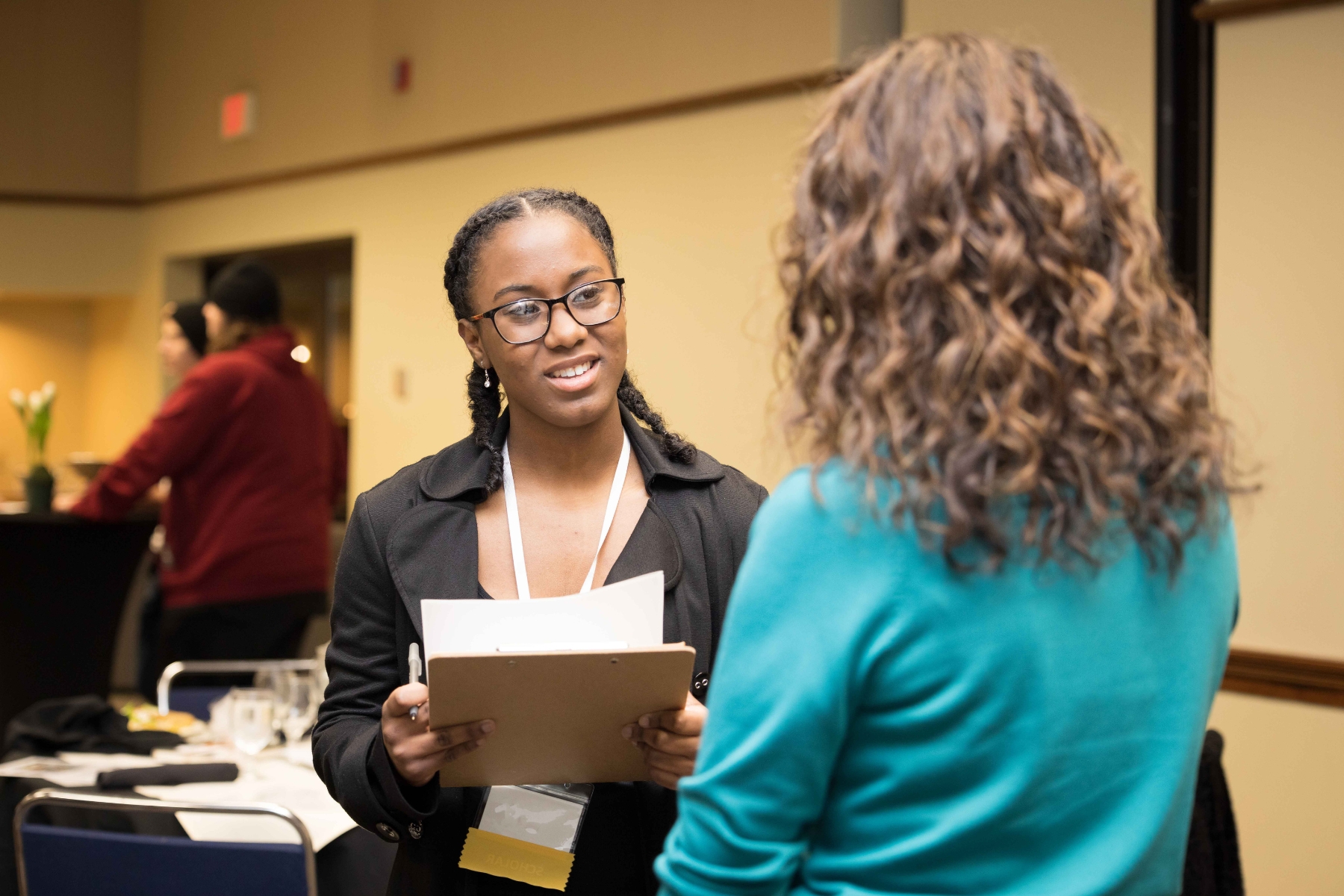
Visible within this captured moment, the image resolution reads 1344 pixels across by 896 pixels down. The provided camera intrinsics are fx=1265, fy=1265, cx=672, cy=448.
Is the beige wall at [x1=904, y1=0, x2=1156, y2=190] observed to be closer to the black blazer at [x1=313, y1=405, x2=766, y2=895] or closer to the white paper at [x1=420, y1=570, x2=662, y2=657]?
the black blazer at [x1=313, y1=405, x2=766, y2=895]

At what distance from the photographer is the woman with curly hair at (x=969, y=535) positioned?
85cm

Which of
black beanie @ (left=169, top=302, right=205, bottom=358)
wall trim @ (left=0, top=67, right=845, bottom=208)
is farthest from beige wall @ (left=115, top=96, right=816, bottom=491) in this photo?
black beanie @ (left=169, top=302, right=205, bottom=358)

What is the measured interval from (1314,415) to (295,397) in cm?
300

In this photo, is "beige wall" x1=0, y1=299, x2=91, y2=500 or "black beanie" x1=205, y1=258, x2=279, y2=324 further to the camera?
"beige wall" x1=0, y1=299, x2=91, y2=500

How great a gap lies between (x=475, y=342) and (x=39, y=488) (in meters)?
3.24

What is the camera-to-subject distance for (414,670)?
1394 mm

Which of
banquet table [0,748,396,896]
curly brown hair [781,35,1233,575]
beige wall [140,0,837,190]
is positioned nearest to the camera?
curly brown hair [781,35,1233,575]

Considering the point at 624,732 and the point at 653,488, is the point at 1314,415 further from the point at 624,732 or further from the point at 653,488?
the point at 624,732

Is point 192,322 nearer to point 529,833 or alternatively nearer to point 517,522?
point 517,522

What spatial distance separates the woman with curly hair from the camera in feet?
2.79

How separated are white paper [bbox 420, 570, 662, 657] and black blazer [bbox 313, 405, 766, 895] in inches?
5.8

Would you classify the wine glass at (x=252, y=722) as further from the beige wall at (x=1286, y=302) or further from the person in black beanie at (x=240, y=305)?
the beige wall at (x=1286, y=302)

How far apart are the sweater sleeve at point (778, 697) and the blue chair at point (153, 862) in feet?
3.50

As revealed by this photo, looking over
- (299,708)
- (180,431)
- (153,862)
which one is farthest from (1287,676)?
(180,431)
